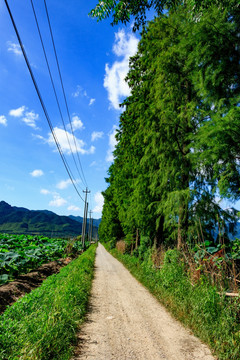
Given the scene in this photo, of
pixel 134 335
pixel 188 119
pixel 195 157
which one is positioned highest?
pixel 188 119

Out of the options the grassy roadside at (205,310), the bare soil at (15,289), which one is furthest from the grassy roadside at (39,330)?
the grassy roadside at (205,310)

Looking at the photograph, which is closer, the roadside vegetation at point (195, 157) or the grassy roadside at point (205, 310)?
the grassy roadside at point (205, 310)

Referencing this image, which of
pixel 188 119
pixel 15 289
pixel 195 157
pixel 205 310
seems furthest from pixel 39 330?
pixel 188 119

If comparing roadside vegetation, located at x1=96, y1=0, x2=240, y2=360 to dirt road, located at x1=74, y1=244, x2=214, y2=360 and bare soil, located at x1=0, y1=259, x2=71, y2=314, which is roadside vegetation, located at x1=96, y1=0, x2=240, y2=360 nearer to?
dirt road, located at x1=74, y1=244, x2=214, y2=360

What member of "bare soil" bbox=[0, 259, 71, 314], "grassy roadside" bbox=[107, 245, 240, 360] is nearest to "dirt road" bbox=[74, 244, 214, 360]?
"grassy roadside" bbox=[107, 245, 240, 360]

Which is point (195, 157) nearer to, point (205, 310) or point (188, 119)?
point (188, 119)

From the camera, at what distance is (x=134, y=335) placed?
4461 mm

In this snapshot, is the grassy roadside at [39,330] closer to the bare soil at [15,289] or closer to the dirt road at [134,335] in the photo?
the dirt road at [134,335]

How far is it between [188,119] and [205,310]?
21.4ft

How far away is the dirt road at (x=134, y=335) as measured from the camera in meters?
3.74

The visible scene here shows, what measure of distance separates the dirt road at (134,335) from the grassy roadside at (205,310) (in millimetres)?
235

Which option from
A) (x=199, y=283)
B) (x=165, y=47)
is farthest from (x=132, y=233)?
(x=165, y=47)

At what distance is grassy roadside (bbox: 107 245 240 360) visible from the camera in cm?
387

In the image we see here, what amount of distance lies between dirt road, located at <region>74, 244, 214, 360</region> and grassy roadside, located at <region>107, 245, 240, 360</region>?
24 centimetres
